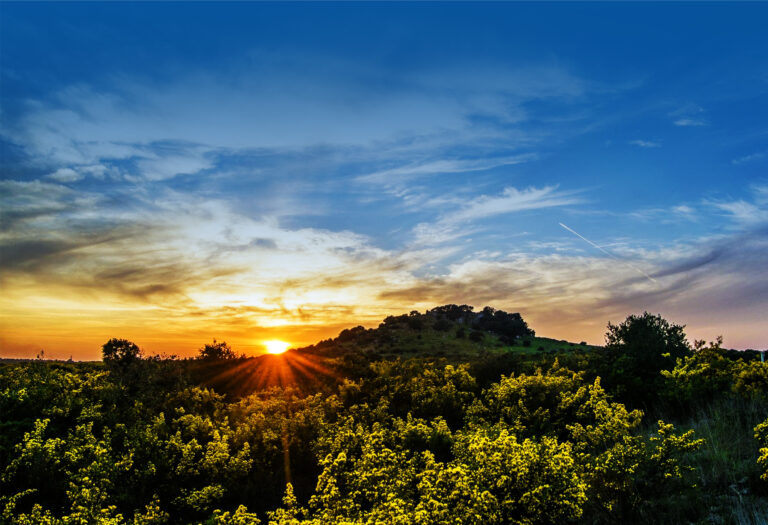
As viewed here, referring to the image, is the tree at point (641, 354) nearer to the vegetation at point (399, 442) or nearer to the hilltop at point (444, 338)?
the vegetation at point (399, 442)

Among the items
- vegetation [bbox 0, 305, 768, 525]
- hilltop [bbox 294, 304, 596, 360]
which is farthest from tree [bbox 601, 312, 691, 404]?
hilltop [bbox 294, 304, 596, 360]

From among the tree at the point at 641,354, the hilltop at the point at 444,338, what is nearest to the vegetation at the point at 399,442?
the tree at the point at 641,354

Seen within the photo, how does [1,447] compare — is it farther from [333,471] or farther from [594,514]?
[594,514]

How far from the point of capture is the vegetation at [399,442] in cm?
861

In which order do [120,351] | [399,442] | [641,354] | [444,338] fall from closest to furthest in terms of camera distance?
[399,442] → [641,354] → [120,351] → [444,338]

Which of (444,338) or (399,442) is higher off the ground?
(444,338)

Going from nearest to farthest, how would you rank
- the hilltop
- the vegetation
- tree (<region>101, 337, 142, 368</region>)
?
the vegetation, tree (<region>101, 337, 142, 368</region>), the hilltop

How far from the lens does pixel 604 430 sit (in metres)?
12.7

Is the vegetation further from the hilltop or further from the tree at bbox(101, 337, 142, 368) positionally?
the hilltop

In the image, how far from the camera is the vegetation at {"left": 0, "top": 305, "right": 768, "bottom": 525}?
28.2ft

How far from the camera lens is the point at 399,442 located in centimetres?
1430

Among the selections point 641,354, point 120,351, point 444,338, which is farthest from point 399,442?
point 444,338

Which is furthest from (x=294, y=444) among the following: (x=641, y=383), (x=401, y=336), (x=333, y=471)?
(x=401, y=336)

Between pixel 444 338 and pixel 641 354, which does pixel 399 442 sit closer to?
pixel 641 354
